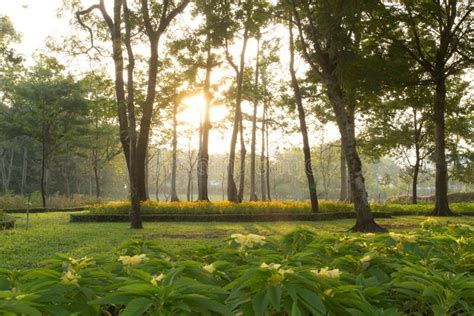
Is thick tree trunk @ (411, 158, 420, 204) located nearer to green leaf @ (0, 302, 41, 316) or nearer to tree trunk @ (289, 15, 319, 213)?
tree trunk @ (289, 15, 319, 213)

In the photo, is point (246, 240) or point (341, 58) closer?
point (246, 240)

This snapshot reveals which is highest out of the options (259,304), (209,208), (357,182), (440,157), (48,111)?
(48,111)

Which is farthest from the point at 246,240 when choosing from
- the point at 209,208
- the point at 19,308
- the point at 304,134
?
the point at 304,134

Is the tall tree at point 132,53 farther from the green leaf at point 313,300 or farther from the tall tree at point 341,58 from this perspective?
the green leaf at point 313,300

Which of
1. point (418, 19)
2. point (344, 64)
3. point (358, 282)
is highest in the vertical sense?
point (418, 19)

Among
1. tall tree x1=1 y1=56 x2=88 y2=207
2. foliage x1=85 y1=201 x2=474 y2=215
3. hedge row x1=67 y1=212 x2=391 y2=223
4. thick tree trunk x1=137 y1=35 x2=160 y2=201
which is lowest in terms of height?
hedge row x1=67 y1=212 x2=391 y2=223

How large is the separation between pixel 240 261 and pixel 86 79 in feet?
52.3

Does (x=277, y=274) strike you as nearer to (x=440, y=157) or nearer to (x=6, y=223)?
(x=6, y=223)

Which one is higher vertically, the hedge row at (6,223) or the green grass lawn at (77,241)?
the hedge row at (6,223)

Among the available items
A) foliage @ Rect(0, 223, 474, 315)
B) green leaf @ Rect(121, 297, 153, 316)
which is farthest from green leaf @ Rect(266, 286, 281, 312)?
green leaf @ Rect(121, 297, 153, 316)

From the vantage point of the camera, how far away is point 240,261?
2391 mm

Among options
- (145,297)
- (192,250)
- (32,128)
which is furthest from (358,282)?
(32,128)

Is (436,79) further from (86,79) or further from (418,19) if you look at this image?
(86,79)

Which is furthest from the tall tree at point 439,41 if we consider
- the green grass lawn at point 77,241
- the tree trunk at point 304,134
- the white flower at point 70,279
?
the white flower at point 70,279
